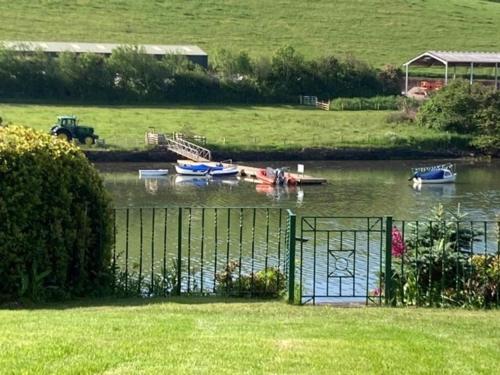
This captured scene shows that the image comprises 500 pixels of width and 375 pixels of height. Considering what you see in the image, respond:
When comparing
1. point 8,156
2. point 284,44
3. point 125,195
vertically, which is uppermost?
point 284,44

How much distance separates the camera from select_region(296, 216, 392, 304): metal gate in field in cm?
1555

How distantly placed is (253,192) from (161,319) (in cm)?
3597

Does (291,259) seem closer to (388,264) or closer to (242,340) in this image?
(388,264)

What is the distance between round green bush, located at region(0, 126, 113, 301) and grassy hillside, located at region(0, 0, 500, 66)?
77142 millimetres

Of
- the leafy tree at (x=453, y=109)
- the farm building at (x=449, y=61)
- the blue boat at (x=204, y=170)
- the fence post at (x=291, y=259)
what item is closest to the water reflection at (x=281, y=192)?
the blue boat at (x=204, y=170)

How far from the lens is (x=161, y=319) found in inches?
457

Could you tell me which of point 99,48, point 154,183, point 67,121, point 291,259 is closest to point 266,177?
point 154,183

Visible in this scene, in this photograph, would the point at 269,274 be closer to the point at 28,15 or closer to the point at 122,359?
the point at 122,359

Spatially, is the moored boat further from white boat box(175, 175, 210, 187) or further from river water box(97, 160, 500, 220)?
river water box(97, 160, 500, 220)

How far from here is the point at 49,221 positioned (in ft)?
48.0

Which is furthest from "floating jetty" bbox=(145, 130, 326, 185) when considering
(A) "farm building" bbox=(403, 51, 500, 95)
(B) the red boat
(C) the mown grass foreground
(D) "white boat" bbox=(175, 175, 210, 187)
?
(C) the mown grass foreground

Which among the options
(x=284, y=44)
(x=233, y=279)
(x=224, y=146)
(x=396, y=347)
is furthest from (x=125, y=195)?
(x=284, y=44)

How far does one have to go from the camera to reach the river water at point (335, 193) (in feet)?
137

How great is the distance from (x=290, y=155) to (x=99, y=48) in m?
31.7
